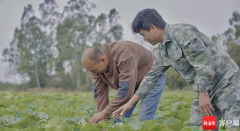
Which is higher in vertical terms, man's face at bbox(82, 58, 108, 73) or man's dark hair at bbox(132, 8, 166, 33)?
man's dark hair at bbox(132, 8, 166, 33)

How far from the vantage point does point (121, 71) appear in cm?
308

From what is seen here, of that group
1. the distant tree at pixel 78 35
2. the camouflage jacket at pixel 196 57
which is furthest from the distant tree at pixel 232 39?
the camouflage jacket at pixel 196 57

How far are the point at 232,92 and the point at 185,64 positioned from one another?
1.44 feet

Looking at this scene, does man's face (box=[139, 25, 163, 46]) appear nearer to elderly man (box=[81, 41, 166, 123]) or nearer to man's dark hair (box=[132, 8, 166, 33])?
man's dark hair (box=[132, 8, 166, 33])

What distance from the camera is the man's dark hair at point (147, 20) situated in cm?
252

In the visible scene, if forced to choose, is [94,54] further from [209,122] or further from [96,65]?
[209,122]

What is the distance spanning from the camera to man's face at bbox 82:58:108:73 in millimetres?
2980

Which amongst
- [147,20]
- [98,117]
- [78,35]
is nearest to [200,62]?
[147,20]

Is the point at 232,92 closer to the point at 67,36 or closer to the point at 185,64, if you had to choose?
the point at 185,64

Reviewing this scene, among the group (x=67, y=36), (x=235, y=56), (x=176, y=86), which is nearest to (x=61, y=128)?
(x=176, y=86)

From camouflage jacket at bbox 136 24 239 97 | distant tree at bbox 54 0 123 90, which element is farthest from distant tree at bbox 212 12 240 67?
camouflage jacket at bbox 136 24 239 97

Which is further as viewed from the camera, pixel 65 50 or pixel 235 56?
pixel 65 50

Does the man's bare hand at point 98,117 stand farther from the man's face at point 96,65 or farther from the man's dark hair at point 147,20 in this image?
the man's dark hair at point 147,20

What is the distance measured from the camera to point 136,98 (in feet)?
9.42
